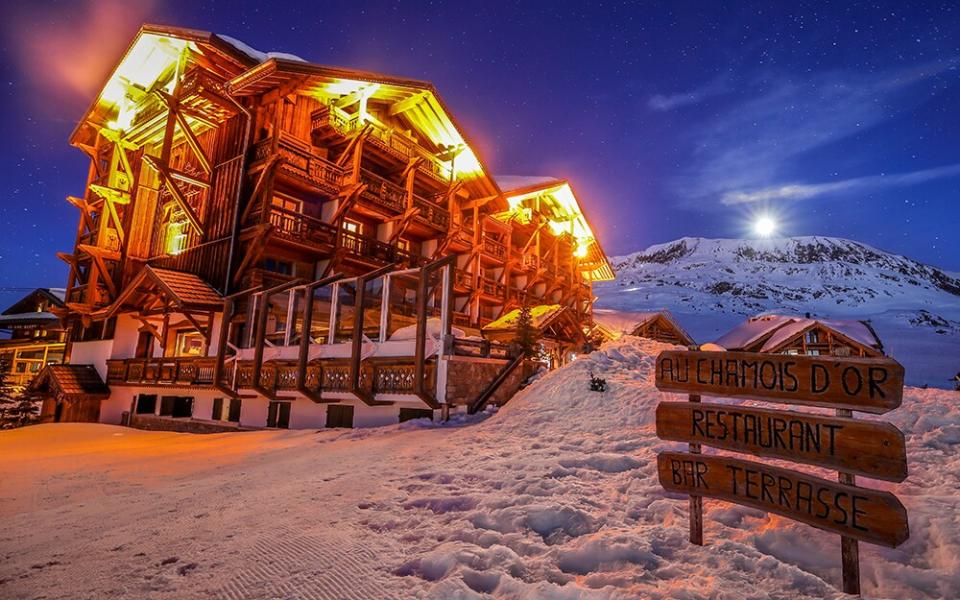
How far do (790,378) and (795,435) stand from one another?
43cm

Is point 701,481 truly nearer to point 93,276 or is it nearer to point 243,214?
point 243,214

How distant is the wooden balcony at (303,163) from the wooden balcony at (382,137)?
3.83 feet

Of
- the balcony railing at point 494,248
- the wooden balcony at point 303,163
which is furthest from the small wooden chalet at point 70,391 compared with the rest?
the balcony railing at point 494,248

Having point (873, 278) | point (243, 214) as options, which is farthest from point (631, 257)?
point (243, 214)

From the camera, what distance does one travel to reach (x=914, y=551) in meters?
3.60

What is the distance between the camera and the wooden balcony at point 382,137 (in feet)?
65.1

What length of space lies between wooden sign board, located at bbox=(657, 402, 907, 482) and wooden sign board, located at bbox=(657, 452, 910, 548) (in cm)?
14

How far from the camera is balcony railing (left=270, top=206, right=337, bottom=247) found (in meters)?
17.3

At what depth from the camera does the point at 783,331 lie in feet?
96.9

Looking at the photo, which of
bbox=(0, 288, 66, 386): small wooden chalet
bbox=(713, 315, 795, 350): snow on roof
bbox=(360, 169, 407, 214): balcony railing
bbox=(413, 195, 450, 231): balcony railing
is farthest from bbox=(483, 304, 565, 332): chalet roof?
bbox=(0, 288, 66, 386): small wooden chalet

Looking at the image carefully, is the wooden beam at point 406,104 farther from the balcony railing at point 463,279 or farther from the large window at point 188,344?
the large window at point 188,344

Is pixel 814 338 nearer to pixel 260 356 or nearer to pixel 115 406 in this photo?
pixel 260 356

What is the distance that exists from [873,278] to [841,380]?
14399 centimetres

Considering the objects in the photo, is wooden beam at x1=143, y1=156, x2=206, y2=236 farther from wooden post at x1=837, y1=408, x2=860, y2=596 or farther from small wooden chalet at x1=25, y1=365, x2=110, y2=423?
wooden post at x1=837, y1=408, x2=860, y2=596
